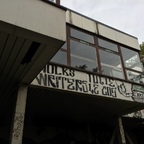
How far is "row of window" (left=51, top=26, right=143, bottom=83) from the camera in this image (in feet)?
24.7

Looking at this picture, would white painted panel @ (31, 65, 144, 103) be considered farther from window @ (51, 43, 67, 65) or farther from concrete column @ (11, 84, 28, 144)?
window @ (51, 43, 67, 65)

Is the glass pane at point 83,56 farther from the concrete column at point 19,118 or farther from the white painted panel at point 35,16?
the white painted panel at point 35,16

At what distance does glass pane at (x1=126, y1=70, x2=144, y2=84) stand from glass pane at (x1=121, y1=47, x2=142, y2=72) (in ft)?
1.07

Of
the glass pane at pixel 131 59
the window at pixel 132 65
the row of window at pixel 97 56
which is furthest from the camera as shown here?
the glass pane at pixel 131 59

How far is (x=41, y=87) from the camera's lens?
546 cm

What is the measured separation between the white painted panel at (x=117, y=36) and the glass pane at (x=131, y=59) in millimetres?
383

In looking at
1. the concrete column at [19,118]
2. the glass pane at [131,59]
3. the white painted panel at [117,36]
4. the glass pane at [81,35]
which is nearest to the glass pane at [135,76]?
the glass pane at [131,59]

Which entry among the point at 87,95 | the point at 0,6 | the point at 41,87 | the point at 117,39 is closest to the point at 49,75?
the point at 41,87

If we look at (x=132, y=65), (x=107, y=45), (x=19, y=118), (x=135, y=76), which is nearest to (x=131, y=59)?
(x=132, y=65)

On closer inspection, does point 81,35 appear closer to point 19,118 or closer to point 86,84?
point 86,84

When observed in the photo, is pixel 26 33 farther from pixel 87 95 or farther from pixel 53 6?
pixel 87 95

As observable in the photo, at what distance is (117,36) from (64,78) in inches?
204

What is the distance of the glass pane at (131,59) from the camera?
966cm

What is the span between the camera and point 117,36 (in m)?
9.92
